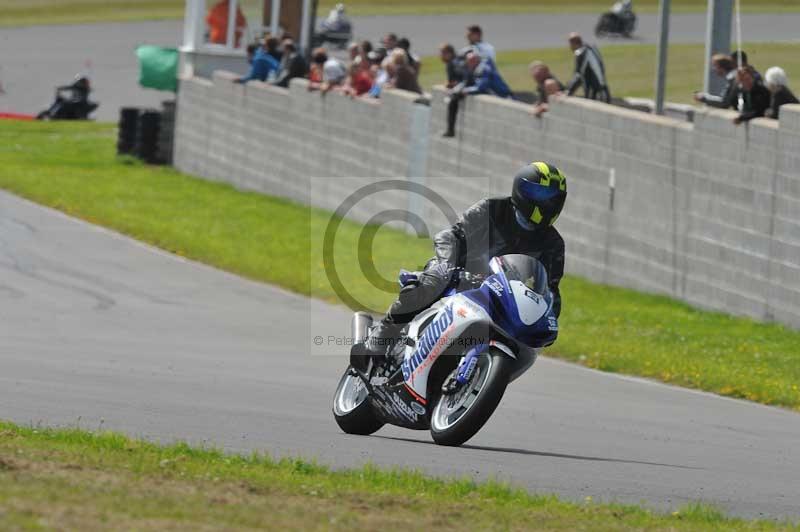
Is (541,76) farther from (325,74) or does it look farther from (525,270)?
(525,270)

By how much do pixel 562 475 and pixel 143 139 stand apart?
26585 millimetres

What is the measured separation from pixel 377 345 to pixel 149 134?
82.5 feet

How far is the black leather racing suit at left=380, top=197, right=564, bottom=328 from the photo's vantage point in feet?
31.2

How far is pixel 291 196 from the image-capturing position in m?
30.1

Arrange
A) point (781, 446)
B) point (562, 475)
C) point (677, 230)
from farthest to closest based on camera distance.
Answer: point (677, 230) → point (781, 446) → point (562, 475)

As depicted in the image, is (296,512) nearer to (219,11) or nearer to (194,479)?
(194,479)

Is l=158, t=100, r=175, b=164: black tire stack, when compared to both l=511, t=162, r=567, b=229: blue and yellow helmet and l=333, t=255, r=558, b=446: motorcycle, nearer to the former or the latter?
l=333, t=255, r=558, b=446: motorcycle

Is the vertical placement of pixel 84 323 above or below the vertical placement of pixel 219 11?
below

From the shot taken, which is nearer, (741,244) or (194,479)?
(194,479)

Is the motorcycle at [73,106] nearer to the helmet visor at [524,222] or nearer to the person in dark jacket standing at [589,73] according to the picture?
the person in dark jacket standing at [589,73]

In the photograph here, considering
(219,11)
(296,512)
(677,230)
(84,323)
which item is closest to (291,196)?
(219,11)

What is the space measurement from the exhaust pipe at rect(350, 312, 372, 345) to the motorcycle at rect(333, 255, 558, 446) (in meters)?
0.32

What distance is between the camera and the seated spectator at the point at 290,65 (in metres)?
30.5

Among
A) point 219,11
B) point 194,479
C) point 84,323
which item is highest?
point 219,11
